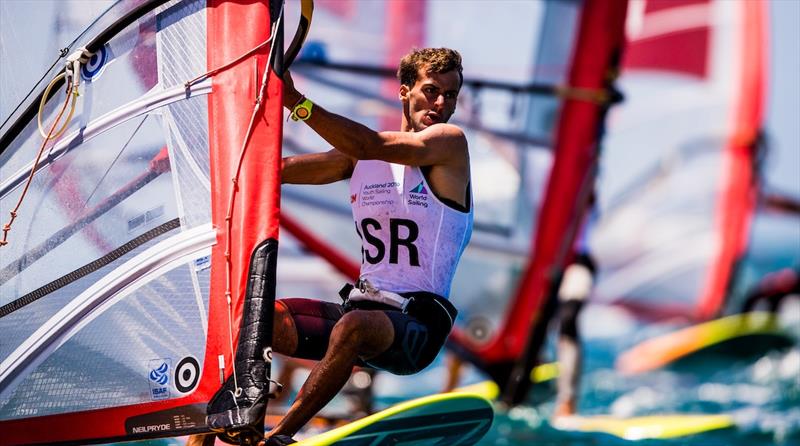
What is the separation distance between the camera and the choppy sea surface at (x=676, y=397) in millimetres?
6977

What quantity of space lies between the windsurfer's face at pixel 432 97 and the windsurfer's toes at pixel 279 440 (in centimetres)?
103

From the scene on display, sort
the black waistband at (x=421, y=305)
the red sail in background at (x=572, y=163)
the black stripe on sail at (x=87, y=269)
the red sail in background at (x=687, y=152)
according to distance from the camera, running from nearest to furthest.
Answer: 1. the black stripe on sail at (x=87, y=269)
2. the black waistband at (x=421, y=305)
3. the red sail in background at (x=572, y=163)
4. the red sail in background at (x=687, y=152)

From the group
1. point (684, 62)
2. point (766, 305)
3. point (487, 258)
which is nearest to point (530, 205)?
point (487, 258)

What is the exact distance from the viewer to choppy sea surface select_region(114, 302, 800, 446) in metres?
6.98

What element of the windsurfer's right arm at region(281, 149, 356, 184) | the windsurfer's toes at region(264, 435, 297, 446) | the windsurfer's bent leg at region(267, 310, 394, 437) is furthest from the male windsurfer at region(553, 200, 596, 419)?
the windsurfer's toes at region(264, 435, 297, 446)

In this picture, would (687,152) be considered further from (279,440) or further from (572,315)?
(279,440)

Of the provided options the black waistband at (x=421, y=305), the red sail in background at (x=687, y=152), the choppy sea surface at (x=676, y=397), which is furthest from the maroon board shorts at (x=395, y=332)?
the red sail in background at (x=687, y=152)

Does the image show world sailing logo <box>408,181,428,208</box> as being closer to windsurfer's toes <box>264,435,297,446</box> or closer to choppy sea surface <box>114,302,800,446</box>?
windsurfer's toes <box>264,435,297,446</box>

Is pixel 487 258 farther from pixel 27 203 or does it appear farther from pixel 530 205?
pixel 27 203

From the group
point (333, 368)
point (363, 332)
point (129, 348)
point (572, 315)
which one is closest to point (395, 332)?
point (363, 332)

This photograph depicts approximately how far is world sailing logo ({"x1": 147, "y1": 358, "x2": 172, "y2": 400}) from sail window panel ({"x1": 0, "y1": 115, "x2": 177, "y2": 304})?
39cm

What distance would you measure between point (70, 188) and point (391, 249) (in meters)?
1.00

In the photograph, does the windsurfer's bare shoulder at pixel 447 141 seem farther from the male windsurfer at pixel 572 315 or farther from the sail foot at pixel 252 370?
the male windsurfer at pixel 572 315

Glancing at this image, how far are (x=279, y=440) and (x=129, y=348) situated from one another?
552 millimetres
